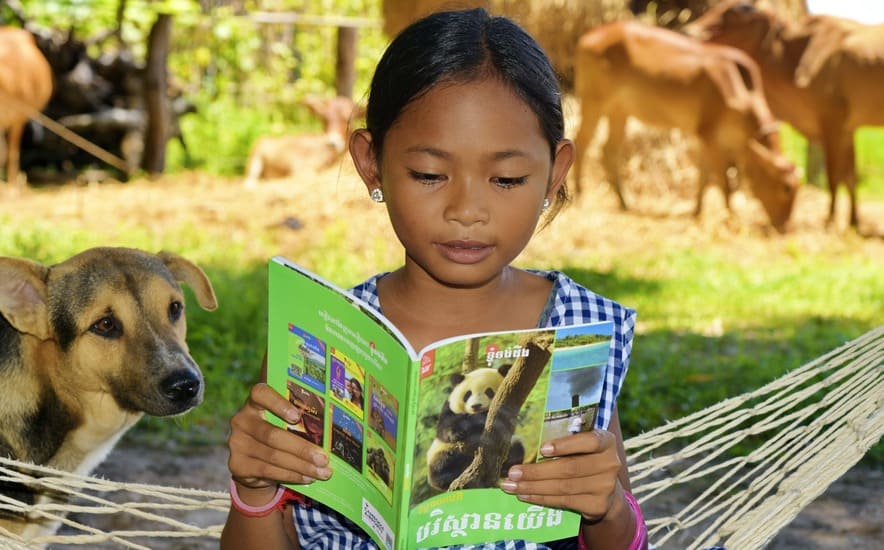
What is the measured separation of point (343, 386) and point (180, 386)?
0.97m

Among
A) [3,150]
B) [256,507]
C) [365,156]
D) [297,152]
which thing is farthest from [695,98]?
[256,507]

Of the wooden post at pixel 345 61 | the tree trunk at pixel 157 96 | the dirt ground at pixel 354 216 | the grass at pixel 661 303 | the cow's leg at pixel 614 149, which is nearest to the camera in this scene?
the grass at pixel 661 303

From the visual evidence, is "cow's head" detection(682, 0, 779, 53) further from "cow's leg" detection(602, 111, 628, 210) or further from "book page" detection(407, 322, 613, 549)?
"book page" detection(407, 322, 613, 549)

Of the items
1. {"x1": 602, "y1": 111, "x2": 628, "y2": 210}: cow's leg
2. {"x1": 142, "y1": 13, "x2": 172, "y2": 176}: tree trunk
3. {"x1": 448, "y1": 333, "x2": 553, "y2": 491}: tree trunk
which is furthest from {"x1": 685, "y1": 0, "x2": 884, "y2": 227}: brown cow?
{"x1": 448, "y1": 333, "x2": 553, "y2": 491}: tree trunk

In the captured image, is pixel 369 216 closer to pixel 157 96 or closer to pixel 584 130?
→ pixel 584 130

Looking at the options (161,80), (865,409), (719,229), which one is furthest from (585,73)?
(865,409)

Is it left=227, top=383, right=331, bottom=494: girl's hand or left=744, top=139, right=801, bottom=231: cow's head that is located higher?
left=227, top=383, right=331, bottom=494: girl's hand

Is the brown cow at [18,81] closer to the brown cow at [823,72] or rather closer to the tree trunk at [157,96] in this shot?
the tree trunk at [157,96]

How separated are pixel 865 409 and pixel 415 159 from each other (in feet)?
3.79

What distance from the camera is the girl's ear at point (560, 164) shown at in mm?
1814

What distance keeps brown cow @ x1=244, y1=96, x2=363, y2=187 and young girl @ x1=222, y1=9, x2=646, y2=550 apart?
23.1 ft

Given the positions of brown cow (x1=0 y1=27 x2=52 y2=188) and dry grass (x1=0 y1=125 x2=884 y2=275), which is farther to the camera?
brown cow (x1=0 y1=27 x2=52 y2=188)

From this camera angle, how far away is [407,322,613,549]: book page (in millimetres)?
1371

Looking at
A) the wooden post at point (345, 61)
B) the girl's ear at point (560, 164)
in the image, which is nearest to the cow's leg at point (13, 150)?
the wooden post at point (345, 61)
